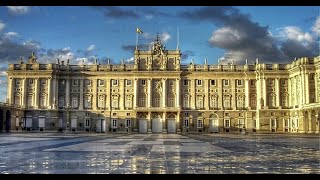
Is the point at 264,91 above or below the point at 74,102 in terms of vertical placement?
above

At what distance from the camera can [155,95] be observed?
3054 inches

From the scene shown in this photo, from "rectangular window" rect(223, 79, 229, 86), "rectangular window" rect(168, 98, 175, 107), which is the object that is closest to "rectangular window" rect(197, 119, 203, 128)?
"rectangular window" rect(168, 98, 175, 107)

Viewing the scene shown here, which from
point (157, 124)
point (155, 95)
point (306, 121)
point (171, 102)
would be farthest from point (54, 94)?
point (306, 121)

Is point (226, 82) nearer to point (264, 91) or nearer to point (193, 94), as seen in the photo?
point (193, 94)

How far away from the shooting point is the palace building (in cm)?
7531

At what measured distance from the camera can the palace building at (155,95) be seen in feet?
247

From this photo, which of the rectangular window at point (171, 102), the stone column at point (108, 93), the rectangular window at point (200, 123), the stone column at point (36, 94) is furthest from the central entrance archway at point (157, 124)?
the stone column at point (36, 94)

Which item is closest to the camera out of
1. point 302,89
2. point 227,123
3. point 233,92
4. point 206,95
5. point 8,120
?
point 8,120

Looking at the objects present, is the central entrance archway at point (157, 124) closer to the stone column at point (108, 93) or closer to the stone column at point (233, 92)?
the stone column at point (108, 93)

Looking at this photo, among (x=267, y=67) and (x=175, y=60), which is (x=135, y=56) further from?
(x=267, y=67)

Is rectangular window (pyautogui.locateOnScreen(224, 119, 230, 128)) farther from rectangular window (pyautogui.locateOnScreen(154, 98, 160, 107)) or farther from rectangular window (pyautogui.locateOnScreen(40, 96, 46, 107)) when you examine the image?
rectangular window (pyautogui.locateOnScreen(40, 96, 46, 107))

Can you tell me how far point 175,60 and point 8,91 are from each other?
30.9 metres

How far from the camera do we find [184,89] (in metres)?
77.6

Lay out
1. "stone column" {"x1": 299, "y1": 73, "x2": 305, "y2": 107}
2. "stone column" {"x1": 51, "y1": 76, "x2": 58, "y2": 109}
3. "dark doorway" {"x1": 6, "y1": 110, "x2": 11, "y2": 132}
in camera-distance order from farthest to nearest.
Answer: "stone column" {"x1": 51, "y1": 76, "x2": 58, "y2": 109} → "stone column" {"x1": 299, "y1": 73, "x2": 305, "y2": 107} → "dark doorway" {"x1": 6, "y1": 110, "x2": 11, "y2": 132}
